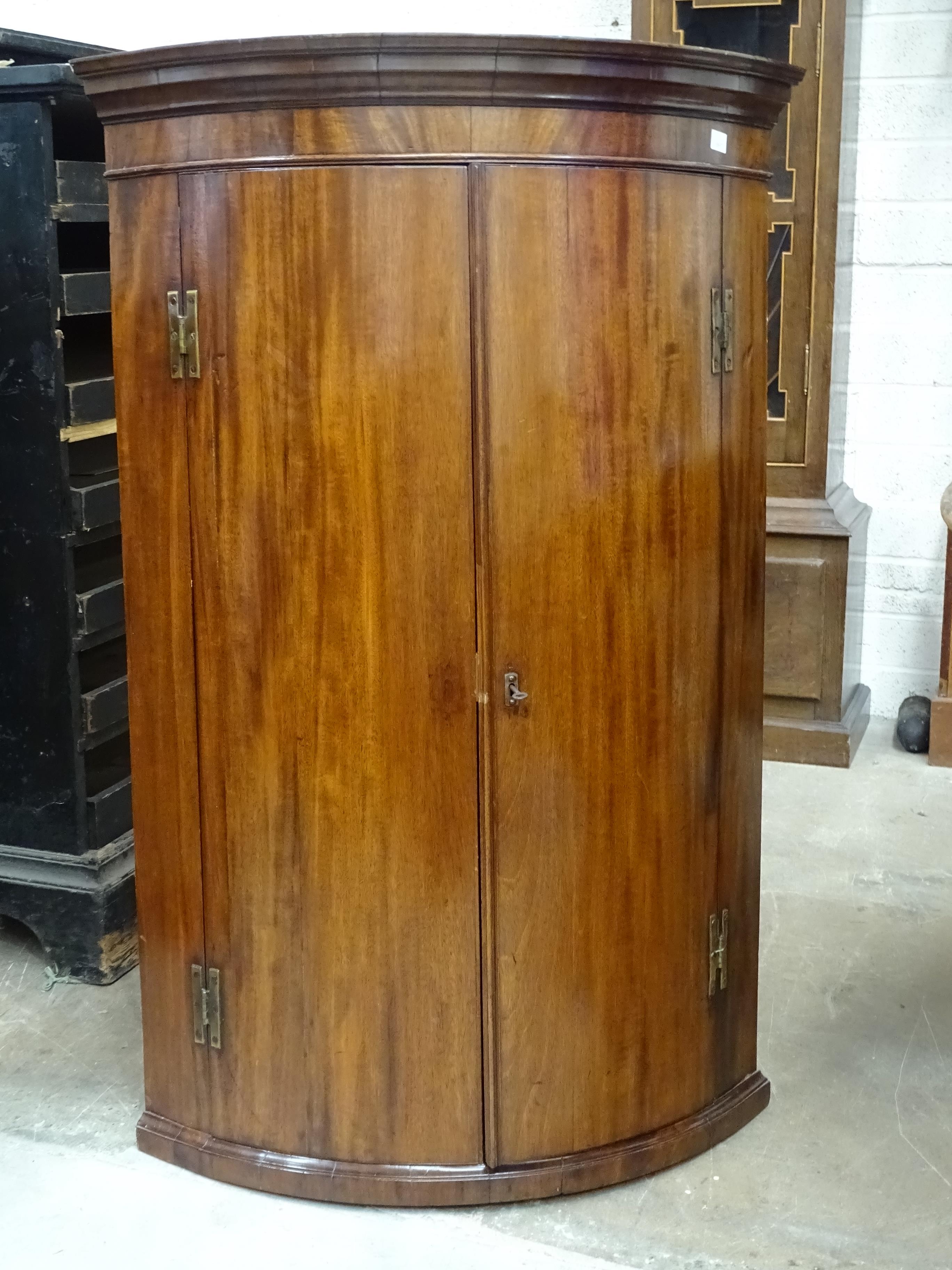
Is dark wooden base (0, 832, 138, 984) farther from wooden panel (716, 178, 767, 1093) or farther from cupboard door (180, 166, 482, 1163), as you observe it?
wooden panel (716, 178, 767, 1093)

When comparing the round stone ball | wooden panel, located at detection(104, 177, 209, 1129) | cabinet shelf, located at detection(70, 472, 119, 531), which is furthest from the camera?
the round stone ball

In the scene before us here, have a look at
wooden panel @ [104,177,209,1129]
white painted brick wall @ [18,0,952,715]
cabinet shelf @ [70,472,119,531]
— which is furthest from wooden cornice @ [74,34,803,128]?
white painted brick wall @ [18,0,952,715]

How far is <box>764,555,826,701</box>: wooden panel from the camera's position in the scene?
4355 mm

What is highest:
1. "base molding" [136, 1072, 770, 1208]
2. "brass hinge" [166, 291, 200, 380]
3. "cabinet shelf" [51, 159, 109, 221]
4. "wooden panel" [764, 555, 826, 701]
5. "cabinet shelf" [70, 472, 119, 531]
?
"cabinet shelf" [51, 159, 109, 221]

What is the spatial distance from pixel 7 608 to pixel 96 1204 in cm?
119

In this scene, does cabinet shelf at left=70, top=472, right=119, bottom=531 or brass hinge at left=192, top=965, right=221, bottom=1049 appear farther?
cabinet shelf at left=70, top=472, right=119, bottom=531

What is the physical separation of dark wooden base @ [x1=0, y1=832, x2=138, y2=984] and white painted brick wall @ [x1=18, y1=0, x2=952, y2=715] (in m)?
2.43

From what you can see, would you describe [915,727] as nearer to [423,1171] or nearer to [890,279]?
[890,279]

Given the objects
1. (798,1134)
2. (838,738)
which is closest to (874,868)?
(838,738)

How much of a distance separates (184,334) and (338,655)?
50 cm

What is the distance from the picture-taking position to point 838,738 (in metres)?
4.37

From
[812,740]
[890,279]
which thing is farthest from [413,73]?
[890,279]

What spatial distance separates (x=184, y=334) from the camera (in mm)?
2105

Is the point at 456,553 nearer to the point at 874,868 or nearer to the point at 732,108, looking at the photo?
the point at 732,108
